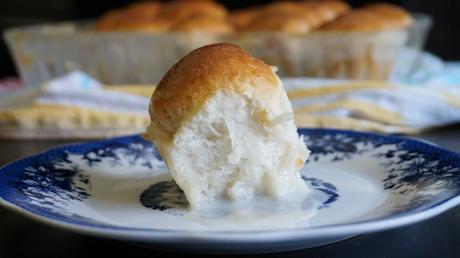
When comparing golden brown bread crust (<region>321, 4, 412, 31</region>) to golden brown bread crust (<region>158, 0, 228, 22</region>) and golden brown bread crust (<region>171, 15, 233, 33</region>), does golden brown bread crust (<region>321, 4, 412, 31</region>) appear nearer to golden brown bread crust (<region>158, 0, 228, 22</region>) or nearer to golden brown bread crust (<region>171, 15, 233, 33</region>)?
golden brown bread crust (<region>171, 15, 233, 33</region>)

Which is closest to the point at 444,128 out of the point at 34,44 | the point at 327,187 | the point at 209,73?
the point at 327,187

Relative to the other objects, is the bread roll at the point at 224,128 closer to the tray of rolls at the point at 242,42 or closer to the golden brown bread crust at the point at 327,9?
the tray of rolls at the point at 242,42

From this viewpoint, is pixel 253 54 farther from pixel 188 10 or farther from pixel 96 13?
pixel 96 13

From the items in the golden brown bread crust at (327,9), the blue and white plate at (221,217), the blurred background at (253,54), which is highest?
the golden brown bread crust at (327,9)

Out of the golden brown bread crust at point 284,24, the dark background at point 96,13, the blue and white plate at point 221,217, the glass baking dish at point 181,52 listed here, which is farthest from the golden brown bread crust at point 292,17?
the blue and white plate at point 221,217

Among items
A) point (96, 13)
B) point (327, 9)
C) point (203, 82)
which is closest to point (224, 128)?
point (203, 82)

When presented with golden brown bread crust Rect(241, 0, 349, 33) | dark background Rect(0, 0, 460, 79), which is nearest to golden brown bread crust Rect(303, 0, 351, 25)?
golden brown bread crust Rect(241, 0, 349, 33)
